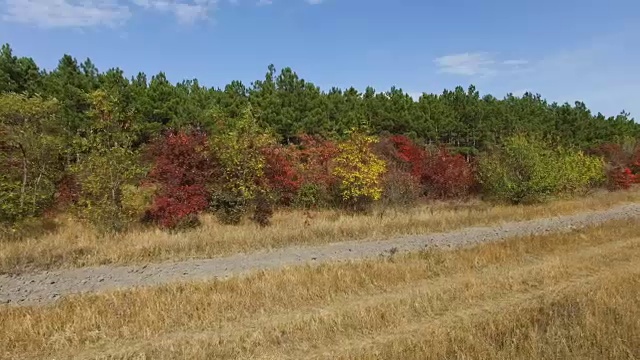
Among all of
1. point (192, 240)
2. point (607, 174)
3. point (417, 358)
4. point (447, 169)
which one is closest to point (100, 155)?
point (192, 240)

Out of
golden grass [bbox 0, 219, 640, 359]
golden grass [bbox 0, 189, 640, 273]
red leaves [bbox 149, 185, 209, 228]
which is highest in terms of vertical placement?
red leaves [bbox 149, 185, 209, 228]

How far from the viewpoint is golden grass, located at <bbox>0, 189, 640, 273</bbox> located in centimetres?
1298

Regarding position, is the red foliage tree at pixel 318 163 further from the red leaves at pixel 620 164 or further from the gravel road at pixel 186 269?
the red leaves at pixel 620 164

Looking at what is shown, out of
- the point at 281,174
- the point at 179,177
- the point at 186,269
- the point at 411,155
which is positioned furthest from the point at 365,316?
the point at 411,155

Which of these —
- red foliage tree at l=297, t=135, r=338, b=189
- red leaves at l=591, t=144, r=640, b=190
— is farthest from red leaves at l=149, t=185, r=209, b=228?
red leaves at l=591, t=144, r=640, b=190

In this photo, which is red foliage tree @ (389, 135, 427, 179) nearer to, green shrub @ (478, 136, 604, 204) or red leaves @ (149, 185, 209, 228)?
green shrub @ (478, 136, 604, 204)

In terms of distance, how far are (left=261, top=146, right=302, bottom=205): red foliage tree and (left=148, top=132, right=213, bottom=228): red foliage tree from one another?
270 cm

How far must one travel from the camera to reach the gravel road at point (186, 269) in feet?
32.5

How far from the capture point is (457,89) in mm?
43719

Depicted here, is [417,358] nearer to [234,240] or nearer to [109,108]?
[234,240]

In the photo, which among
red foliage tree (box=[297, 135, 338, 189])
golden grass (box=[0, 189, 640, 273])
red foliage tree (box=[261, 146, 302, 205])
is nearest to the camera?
golden grass (box=[0, 189, 640, 273])

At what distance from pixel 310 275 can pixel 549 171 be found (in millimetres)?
23013

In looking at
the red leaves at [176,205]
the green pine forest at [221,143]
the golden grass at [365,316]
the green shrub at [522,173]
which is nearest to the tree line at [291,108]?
the green pine forest at [221,143]

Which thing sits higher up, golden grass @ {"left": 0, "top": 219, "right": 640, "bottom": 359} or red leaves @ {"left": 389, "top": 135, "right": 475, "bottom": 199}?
red leaves @ {"left": 389, "top": 135, "right": 475, "bottom": 199}
